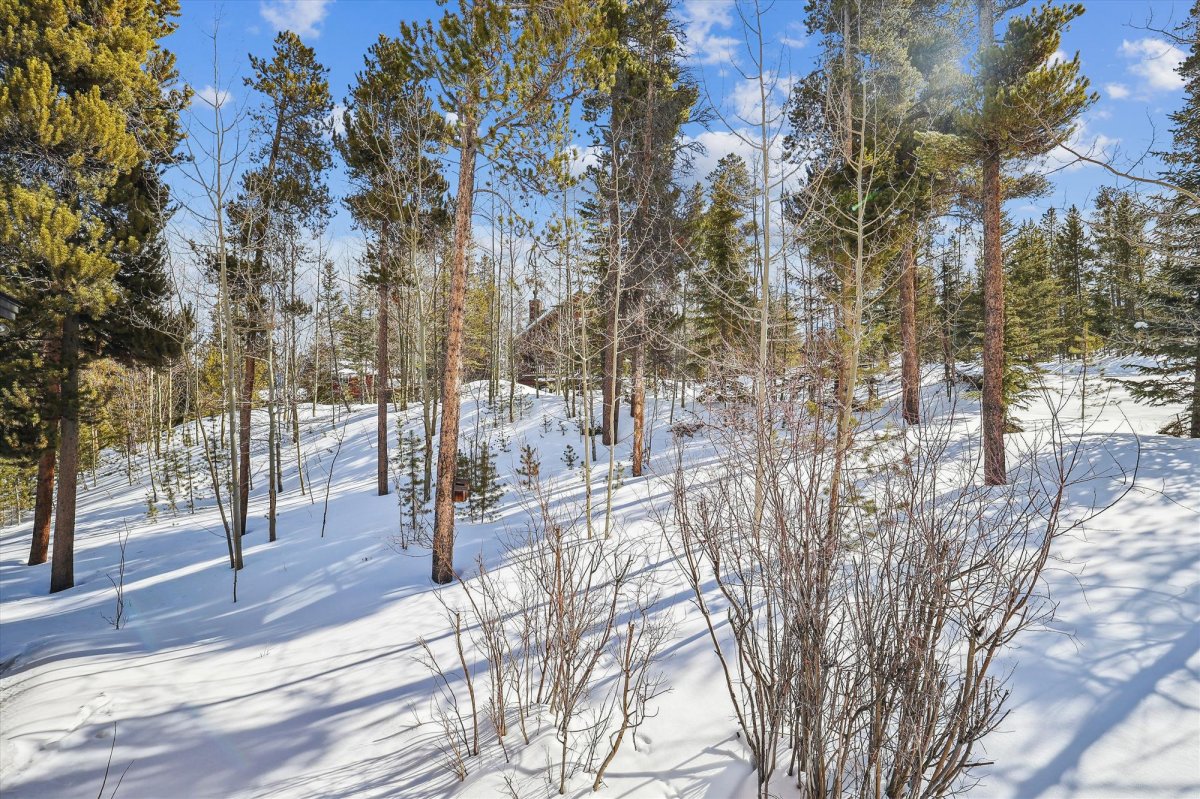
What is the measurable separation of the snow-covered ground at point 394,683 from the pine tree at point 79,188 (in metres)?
Result: 4.96

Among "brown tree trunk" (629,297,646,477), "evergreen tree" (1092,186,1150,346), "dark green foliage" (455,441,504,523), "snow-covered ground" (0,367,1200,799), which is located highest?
"evergreen tree" (1092,186,1150,346)

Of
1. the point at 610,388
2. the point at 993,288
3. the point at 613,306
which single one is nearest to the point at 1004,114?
the point at 993,288

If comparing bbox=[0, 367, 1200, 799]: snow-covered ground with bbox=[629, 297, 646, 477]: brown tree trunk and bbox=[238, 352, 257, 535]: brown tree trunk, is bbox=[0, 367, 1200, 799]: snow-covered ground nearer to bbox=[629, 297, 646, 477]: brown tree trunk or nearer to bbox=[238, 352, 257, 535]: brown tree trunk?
bbox=[238, 352, 257, 535]: brown tree trunk

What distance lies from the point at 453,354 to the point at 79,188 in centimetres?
872

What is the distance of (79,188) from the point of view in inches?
378

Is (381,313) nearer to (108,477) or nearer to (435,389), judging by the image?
(435,389)

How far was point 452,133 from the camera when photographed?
771cm

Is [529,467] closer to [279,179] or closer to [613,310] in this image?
[613,310]

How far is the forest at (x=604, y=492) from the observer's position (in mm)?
3504

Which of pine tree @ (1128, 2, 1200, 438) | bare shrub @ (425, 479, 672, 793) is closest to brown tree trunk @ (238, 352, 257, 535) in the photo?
bare shrub @ (425, 479, 672, 793)

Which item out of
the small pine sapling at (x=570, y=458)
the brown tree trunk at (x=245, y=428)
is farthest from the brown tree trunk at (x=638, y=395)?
the brown tree trunk at (x=245, y=428)

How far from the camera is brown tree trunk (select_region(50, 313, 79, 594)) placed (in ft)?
32.7

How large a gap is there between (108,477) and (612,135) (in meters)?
28.3

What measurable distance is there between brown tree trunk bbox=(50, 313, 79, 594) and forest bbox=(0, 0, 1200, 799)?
6cm
